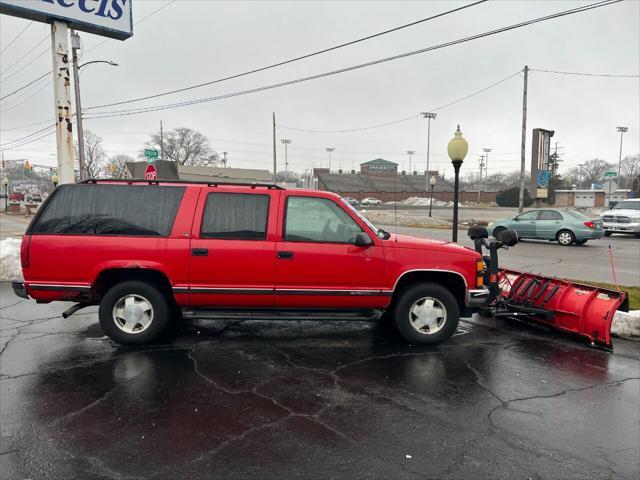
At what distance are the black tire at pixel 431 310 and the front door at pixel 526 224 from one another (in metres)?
15.1

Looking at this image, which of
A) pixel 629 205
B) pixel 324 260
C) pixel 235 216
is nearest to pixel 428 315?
pixel 324 260

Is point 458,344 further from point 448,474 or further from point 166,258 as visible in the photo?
point 166,258

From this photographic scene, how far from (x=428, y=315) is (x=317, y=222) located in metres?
1.75

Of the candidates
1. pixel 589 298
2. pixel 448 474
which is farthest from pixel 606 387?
pixel 448 474

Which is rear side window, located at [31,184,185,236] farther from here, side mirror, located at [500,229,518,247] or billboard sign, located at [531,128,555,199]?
billboard sign, located at [531,128,555,199]

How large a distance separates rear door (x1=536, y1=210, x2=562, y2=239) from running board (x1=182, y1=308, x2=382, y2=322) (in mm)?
15401

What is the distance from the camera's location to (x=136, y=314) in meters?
5.21

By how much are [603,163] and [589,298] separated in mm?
138986

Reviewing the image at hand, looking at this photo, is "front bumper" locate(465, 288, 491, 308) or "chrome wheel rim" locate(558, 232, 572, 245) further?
"chrome wheel rim" locate(558, 232, 572, 245)

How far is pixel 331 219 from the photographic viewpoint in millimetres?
5238

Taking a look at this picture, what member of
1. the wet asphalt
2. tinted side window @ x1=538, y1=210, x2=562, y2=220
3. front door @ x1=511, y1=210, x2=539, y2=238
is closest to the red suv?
the wet asphalt

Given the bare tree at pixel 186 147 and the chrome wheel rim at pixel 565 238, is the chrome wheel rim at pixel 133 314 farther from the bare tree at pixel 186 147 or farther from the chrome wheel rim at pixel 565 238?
the bare tree at pixel 186 147

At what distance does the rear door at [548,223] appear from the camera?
1792cm

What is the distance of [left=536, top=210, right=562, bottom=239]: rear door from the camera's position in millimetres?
17922
